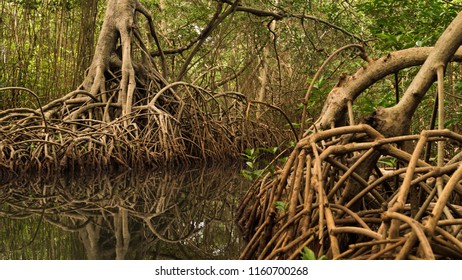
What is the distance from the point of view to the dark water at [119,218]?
2.90 m

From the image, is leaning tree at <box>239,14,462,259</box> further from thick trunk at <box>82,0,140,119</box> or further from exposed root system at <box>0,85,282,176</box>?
thick trunk at <box>82,0,140,119</box>

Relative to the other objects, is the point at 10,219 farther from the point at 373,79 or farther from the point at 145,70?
the point at 145,70

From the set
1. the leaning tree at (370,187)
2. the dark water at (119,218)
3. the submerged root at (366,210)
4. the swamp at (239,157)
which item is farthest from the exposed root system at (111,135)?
the submerged root at (366,210)

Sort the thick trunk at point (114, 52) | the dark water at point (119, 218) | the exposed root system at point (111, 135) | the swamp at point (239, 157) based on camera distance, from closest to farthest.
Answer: the swamp at point (239, 157)
the dark water at point (119, 218)
the exposed root system at point (111, 135)
the thick trunk at point (114, 52)

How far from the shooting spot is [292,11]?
1005 centimetres

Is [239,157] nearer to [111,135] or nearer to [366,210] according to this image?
[111,135]

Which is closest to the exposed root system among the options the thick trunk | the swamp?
the swamp

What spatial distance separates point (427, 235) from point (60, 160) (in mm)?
5267

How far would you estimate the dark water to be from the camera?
114 inches

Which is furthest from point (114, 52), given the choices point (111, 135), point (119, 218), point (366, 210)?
point (366, 210)

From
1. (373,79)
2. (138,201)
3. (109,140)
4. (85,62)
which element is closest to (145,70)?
(85,62)

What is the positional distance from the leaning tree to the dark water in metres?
0.46

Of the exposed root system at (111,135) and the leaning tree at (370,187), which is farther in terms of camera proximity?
the exposed root system at (111,135)

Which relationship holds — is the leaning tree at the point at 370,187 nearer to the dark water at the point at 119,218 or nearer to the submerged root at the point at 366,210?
the submerged root at the point at 366,210
